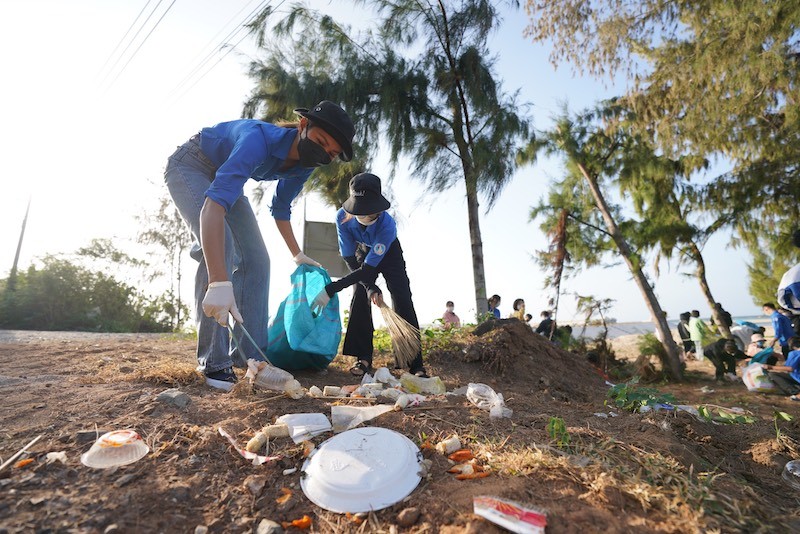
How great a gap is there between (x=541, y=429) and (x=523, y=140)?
645 cm

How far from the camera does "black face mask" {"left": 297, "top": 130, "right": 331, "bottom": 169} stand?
242 centimetres

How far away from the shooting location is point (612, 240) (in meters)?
9.25

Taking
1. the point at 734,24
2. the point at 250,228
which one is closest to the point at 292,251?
the point at 250,228

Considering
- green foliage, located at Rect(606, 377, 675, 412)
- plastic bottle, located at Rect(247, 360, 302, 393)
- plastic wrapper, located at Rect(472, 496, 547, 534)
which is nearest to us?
plastic wrapper, located at Rect(472, 496, 547, 534)

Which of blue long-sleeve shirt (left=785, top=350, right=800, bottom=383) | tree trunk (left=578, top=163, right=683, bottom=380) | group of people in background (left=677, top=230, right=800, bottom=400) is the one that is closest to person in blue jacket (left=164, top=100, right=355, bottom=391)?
group of people in background (left=677, top=230, right=800, bottom=400)

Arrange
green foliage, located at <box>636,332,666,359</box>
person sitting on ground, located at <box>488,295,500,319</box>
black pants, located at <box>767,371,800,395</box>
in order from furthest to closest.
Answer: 1. person sitting on ground, located at <box>488,295,500,319</box>
2. green foliage, located at <box>636,332,666,359</box>
3. black pants, located at <box>767,371,800,395</box>

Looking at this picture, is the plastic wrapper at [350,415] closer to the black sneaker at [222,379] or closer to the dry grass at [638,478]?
the dry grass at [638,478]

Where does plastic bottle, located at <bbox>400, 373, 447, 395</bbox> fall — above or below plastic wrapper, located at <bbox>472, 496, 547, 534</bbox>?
above

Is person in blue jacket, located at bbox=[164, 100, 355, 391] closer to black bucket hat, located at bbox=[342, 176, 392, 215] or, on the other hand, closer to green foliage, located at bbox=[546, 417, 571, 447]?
black bucket hat, located at bbox=[342, 176, 392, 215]

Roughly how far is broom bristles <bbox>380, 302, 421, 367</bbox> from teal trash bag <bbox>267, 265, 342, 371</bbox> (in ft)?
1.25

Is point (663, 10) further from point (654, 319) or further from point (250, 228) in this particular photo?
point (250, 228)

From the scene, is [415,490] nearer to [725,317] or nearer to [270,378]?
[270,378]

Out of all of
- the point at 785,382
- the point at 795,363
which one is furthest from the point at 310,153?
the point at 785,382

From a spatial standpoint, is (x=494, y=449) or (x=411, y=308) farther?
(x=411, y=308)
